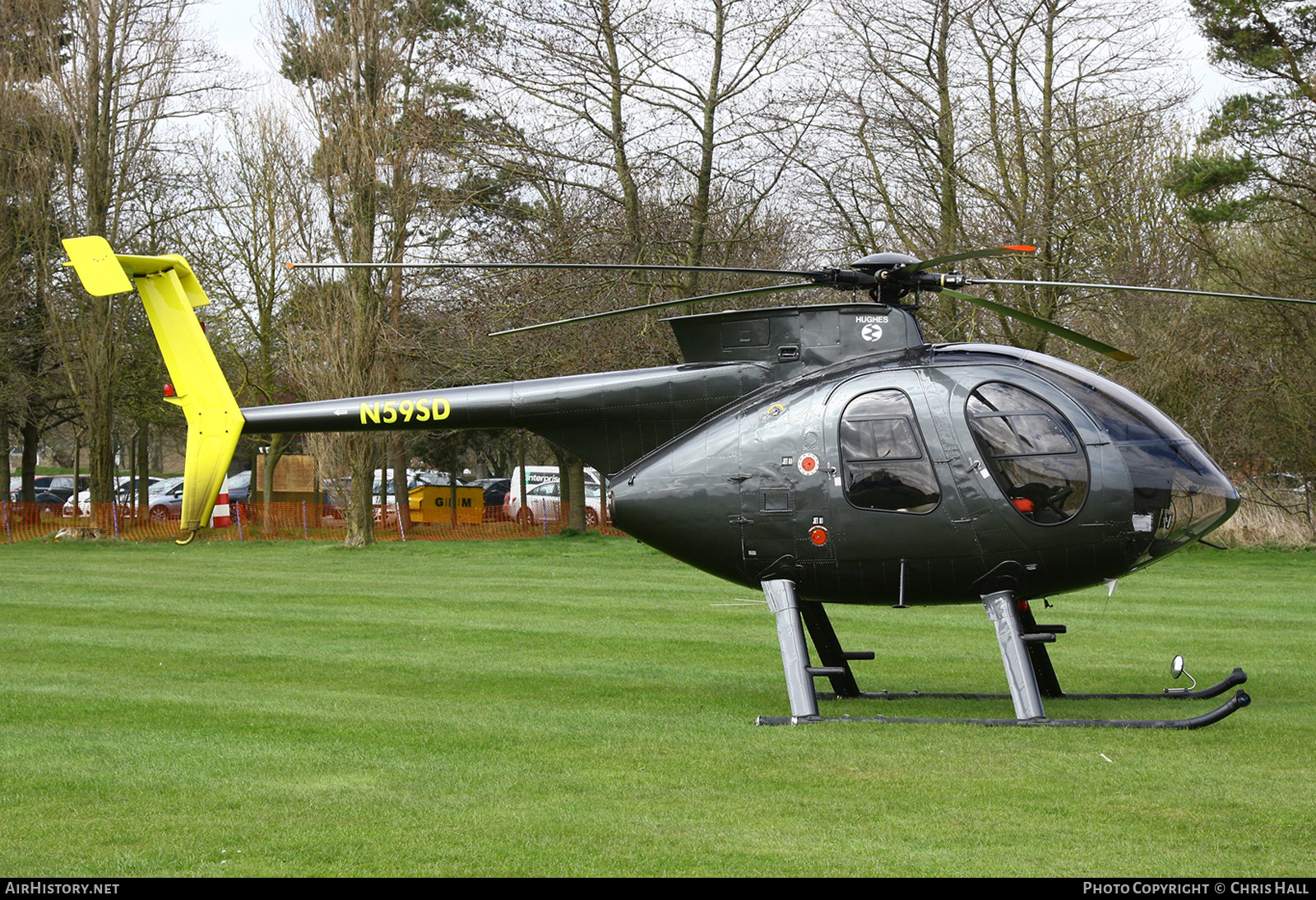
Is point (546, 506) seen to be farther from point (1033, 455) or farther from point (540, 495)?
point (1033, 455)

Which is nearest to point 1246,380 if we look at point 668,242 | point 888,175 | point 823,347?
point 888,175

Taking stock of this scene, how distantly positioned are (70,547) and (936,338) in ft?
76.3

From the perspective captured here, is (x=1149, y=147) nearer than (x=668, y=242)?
No

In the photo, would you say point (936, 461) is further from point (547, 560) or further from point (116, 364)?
point (116, 364)

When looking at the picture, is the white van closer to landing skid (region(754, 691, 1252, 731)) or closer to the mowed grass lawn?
the mowed grass lawn

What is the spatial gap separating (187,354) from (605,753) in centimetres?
605

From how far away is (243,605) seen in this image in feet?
60.7

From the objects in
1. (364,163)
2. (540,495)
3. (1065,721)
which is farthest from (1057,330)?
(540,495)

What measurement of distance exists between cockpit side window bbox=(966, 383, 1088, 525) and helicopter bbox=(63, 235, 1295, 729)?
0.6 inches

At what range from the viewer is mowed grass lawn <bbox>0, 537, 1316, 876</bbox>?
20.0 ft

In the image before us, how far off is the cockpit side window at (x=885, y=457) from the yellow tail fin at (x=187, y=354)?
5594 mm

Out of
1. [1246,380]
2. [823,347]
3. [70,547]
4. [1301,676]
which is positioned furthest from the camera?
[70,547]

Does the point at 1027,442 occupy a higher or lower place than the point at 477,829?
higher

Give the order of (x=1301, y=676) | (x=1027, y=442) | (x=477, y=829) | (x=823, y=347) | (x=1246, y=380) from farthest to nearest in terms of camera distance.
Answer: (x=1246, y=380) < (x=1301, y=676) < (x=823, y=347) < (x=1027, y=442) < (x=477, y=829)
